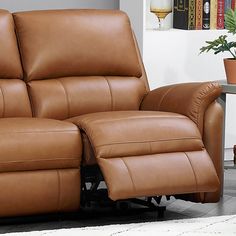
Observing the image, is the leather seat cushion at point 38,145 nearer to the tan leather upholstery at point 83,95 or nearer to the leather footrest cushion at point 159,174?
the leather footrest cushion at point 159,174

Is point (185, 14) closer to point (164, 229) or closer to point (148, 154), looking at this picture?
point (148, 154)

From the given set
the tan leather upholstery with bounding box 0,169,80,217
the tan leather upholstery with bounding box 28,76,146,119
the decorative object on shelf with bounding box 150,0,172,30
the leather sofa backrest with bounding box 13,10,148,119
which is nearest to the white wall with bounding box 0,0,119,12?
the decorative object on shelf with bounding box 150,0,172,30

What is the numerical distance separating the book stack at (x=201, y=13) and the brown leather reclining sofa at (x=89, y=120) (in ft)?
2.45

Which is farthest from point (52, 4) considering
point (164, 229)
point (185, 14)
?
point (164, 229)

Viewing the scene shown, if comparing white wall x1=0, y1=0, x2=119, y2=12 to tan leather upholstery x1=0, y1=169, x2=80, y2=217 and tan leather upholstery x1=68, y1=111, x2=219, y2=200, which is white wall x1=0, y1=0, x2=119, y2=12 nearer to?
tan leather upholstery x1=68, y1=111, x2=219, y2=200

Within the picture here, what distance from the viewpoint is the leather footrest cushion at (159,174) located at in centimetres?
347

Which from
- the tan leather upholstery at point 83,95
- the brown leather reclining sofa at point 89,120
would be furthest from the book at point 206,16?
the tan leather upholstery at point 83,95

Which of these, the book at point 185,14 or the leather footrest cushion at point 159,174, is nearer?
the leather footrest cushion at point 159,174

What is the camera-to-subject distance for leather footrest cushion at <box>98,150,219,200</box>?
3471mm

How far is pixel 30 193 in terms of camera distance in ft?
11.5


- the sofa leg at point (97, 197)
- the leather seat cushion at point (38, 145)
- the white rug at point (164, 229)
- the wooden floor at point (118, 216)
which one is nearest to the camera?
the white rug at point (164, 229)

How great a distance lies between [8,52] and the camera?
4078mm

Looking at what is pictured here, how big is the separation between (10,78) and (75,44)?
1.21 feet

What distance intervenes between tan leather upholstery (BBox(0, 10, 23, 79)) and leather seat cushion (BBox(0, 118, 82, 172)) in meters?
0.51
